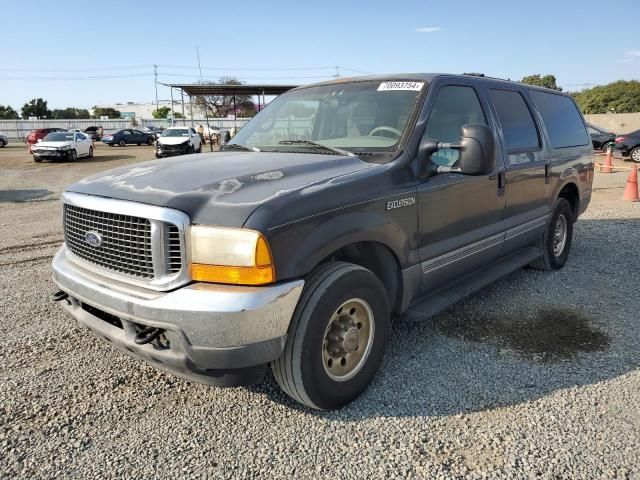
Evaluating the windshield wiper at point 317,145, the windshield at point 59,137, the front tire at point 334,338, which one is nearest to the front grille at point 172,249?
the front tire at point 334,338

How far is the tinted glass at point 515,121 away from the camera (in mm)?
4273

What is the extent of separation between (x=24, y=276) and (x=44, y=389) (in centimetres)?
276

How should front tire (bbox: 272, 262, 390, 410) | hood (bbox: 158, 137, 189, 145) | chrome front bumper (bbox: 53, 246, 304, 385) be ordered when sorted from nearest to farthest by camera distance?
chrome front bumper (bbox: 53, 246, 304, 385), front tire (bbox: 272, 262, 390, 410), hood (bbox: 158, 137, 189, 145)

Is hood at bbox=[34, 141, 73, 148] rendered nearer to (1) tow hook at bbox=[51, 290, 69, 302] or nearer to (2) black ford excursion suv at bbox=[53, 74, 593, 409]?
(2) black ford excursion suv at bbox=[53, 74, 593, 409]

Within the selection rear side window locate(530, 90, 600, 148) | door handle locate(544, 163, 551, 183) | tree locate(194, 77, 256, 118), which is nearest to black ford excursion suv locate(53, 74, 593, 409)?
door handle locate(544, 163, 551, 183)

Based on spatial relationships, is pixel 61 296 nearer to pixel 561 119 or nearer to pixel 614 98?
pixel 561 119

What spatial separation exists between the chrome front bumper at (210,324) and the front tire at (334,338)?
0.12 m

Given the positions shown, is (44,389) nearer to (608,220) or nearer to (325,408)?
(325,408)

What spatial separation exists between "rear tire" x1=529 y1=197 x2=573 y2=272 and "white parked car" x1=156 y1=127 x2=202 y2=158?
2070cm

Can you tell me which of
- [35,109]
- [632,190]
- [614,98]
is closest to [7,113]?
[35,109]

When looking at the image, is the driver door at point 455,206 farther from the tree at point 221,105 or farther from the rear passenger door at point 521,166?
the tree at point 221,105

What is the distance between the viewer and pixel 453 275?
146 inches

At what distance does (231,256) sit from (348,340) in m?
0.89

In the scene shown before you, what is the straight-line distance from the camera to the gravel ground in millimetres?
2395
